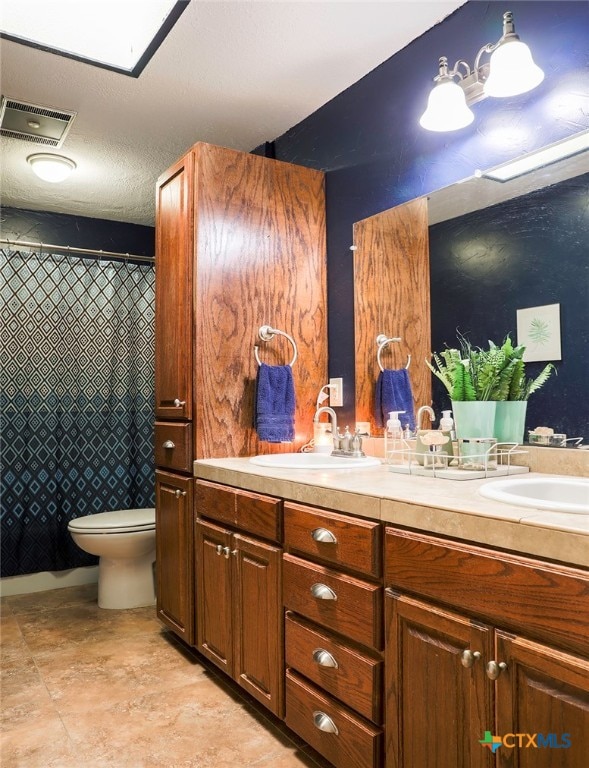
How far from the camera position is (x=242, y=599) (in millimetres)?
1917

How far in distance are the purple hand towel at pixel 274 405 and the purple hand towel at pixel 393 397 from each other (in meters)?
0.36

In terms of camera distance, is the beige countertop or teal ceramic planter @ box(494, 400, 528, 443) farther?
teal ceramic planter @ box(494, 400, 528, 443)

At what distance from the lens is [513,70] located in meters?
1.65

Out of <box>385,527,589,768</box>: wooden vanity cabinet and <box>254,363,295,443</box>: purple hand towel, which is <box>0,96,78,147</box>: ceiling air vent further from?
<box>385,527,589,768</box>: wooden vanity cabinet

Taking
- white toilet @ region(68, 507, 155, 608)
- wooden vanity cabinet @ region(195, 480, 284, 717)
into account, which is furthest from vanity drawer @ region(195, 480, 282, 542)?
white toilet @ region(68, 507, 155, 608)

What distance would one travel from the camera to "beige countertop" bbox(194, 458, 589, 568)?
98 centimetres

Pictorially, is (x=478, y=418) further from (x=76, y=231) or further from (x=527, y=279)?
(x=76, y=231)

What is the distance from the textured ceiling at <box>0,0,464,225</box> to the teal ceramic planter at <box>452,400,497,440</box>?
53.2 inches

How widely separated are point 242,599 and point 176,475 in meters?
0.71

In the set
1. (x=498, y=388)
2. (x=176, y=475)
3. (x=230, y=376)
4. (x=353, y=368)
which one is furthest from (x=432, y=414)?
(x=176, y=475)

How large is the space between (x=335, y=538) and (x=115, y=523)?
188 centimetres

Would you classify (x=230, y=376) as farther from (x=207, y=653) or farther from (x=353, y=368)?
(x=207, y=653)

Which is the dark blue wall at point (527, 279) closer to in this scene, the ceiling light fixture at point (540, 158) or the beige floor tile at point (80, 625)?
the ceiling light fixture at point (540, 158)

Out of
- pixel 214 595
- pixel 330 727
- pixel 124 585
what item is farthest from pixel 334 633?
pixel 124 585
